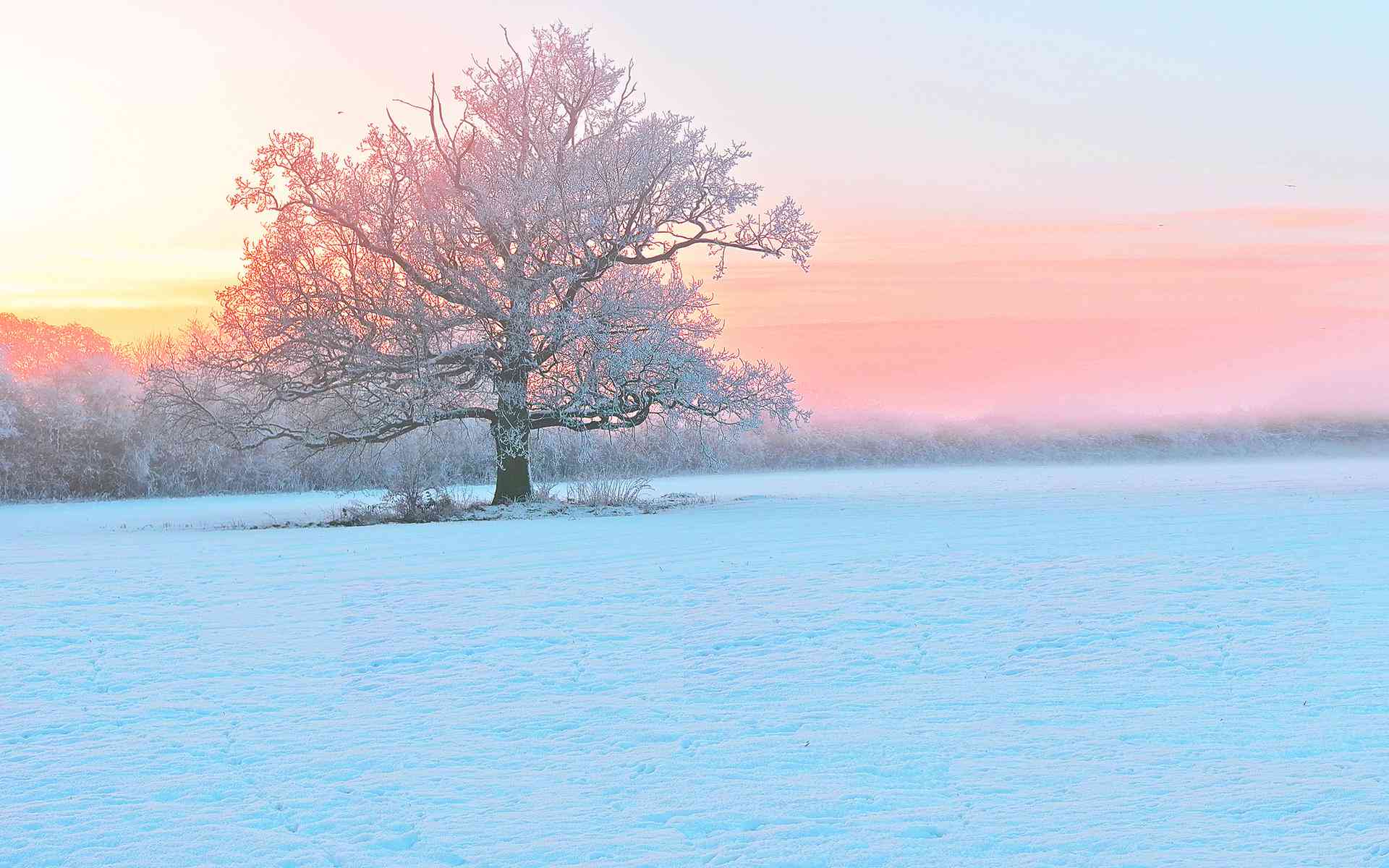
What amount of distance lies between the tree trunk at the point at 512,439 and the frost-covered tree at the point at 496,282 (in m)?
0.05

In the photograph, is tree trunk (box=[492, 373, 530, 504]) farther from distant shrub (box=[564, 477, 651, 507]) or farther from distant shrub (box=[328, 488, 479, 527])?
distant shrub (box=[564, 477, 651, 507])

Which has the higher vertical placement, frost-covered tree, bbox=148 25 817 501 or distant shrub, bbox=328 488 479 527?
frost-covered tree, bbox=148 25 817 501

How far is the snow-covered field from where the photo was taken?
5898 mm

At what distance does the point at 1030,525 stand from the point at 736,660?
41.1ft

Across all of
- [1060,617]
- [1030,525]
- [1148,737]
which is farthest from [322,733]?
[1030,525]

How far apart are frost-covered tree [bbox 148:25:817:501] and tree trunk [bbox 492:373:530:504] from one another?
0.05 m

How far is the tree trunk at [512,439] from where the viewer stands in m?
27.3

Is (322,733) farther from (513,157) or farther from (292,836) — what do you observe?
(513,157)

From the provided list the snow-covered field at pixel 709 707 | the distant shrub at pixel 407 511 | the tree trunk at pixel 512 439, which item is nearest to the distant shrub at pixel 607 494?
the tree trunk at pixel 512 439

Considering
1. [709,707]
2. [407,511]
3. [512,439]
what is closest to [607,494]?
[512,439]

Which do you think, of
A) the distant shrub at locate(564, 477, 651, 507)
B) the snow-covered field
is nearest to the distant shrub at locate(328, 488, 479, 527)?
the distant shrub at locate(564, 477, 651, 507)

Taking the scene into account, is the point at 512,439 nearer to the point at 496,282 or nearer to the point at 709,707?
the point at 496,282

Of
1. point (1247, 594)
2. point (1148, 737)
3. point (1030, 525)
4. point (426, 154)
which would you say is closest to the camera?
point (1148, 737)

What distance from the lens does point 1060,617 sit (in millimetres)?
11680
